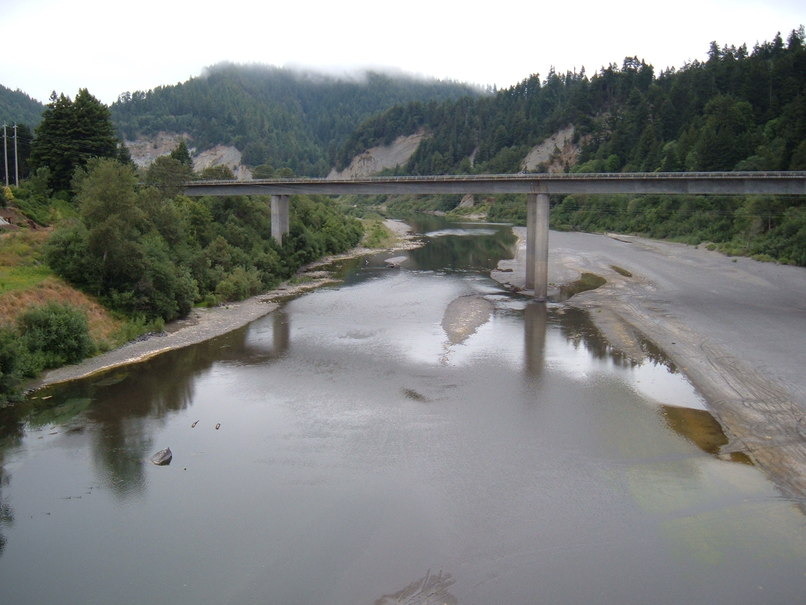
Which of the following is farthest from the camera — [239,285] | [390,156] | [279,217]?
[390,156]

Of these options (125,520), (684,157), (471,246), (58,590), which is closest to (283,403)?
(125,520)

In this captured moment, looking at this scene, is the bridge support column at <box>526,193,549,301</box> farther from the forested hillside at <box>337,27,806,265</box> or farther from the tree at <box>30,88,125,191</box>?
the tree at <box>30,88,125,191</box>

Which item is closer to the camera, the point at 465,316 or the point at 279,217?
the point at 465,316

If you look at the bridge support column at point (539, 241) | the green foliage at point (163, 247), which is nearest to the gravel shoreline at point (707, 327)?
the green foliage at point (163, 247)

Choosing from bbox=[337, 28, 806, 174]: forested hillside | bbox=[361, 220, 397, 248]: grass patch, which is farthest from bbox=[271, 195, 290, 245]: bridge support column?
bbox=[337, 28, 806, 174]: forested hillside

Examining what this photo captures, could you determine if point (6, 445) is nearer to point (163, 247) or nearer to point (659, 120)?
point (163, 247)

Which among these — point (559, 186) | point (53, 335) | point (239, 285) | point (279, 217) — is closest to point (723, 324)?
point (559, 186)

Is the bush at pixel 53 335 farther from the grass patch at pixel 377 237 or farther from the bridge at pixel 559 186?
the grass patch at pixel 377 237

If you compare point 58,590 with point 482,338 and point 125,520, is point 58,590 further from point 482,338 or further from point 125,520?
point 482,338
